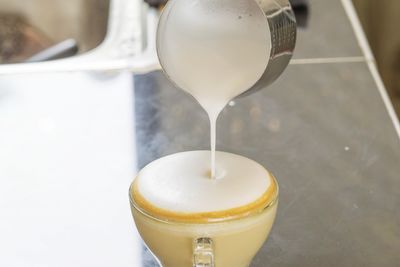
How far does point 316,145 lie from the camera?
1.30m

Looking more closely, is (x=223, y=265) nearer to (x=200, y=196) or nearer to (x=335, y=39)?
(x=200, y=196)

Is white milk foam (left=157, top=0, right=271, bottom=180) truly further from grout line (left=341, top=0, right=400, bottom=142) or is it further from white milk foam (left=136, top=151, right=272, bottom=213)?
grout line (left=341, top=0, right=400, bottom=142)

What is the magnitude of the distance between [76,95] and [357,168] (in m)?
0.59

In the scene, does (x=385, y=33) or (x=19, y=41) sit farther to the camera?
(x=385, y=33)

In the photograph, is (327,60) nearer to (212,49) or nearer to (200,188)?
(212,49)

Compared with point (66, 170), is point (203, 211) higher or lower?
higher

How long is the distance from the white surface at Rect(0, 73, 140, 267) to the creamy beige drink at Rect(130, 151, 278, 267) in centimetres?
13

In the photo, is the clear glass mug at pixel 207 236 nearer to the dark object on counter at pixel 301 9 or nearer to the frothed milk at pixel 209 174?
the frothed milk at pixel 209 174

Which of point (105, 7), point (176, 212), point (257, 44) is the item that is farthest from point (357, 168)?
point (105, 7)

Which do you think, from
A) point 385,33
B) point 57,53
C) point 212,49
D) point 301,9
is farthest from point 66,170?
point 385,33

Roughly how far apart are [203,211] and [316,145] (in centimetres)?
50

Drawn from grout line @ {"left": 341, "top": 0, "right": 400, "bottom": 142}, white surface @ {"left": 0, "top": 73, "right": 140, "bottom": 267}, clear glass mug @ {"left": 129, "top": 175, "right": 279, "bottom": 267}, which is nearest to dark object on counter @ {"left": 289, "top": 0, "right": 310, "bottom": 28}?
grout line @ {"left": 341, "top": 0, "right": 400, "bottom": 142}

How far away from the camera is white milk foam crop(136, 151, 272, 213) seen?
2.82ft

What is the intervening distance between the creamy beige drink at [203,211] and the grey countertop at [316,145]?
0.12m
